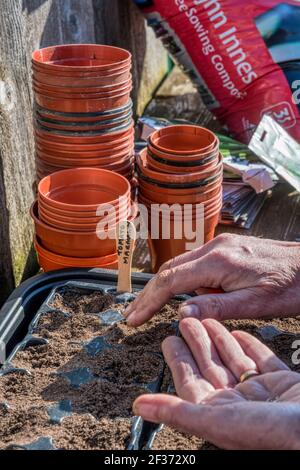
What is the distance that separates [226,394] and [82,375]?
0.40 m

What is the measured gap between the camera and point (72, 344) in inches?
71.4

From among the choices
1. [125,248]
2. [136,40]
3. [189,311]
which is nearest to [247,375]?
[189,311]

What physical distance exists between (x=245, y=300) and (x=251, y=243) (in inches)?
8.5

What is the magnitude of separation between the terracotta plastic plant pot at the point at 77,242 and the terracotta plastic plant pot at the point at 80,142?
0.94 ft

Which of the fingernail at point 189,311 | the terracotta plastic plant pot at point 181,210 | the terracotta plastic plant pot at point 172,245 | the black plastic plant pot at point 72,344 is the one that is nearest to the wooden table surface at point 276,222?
the terracotta plastic plant pot at point 172,245

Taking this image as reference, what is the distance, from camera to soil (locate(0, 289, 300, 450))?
151 cm

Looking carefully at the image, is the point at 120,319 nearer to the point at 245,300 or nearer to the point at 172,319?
the point at 172,319

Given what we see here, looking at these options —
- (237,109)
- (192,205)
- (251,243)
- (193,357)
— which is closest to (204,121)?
(237,109)

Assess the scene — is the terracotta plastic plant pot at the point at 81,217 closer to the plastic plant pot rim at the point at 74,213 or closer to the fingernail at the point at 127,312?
the plastic plant pot rim at the point at 74,213

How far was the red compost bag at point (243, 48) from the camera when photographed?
3.19 meters

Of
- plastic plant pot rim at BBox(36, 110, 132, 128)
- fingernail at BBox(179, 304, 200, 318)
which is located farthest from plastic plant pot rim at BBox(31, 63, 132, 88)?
fingernail at BBox(179, 304, 200, 318)

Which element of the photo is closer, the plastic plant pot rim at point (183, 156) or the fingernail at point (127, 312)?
the fingernail at point (127, 312)

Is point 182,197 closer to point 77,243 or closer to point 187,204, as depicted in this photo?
point 187,204
